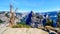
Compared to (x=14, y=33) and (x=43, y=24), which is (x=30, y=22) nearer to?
(x=43, y=24)

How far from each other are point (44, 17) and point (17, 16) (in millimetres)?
1576

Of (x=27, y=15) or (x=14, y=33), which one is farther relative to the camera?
(x=27, y=15)

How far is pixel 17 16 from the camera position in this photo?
27.3 ft

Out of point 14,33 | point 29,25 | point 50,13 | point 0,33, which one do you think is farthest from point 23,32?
point 50,13

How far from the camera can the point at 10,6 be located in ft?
26.0

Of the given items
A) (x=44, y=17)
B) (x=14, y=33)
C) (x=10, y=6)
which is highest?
(x=10, y=6)

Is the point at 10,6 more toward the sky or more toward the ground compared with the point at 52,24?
more toward the sky

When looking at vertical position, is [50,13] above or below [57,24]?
above

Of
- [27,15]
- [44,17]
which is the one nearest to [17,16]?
[27,15]

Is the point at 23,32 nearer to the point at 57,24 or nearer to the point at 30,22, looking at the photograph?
the point at 30,22

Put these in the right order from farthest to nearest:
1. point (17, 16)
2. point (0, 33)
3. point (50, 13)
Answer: point (17, 16) < point (50, 13) < point (0, 33)

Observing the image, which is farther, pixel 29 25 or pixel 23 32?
pixel 29 25

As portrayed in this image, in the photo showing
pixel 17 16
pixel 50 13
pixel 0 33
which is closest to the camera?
pixel 0 33

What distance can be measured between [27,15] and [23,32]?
1927 mm
